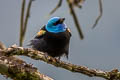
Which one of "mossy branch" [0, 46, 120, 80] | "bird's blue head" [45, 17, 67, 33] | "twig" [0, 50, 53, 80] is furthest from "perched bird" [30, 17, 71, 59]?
"twig" [0, 50, 53, 80]

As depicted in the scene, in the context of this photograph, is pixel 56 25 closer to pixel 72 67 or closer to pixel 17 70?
pixel 72 67

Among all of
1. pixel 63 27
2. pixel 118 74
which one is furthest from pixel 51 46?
pixel 118 74

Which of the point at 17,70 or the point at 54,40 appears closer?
the point at 17,70

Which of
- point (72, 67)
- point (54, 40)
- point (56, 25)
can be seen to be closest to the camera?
point (72, 67)

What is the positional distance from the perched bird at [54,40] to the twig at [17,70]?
2.35 m

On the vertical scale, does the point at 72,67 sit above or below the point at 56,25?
below

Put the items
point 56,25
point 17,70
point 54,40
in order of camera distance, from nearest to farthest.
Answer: point 17,70
point 54,40
point 56,25

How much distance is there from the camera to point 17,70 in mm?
2553

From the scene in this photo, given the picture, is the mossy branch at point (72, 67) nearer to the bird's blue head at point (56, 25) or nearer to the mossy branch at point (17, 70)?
the mossy branch at point (17, 70)

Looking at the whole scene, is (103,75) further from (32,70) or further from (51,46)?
(51,46)

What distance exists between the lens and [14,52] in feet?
8.55

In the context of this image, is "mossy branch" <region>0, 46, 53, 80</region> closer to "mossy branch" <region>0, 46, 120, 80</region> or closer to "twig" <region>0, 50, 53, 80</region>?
"twig" <region>0, 50, 53, 80</region>

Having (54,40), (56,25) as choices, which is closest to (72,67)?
(54,40)

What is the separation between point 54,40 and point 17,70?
254 cm
